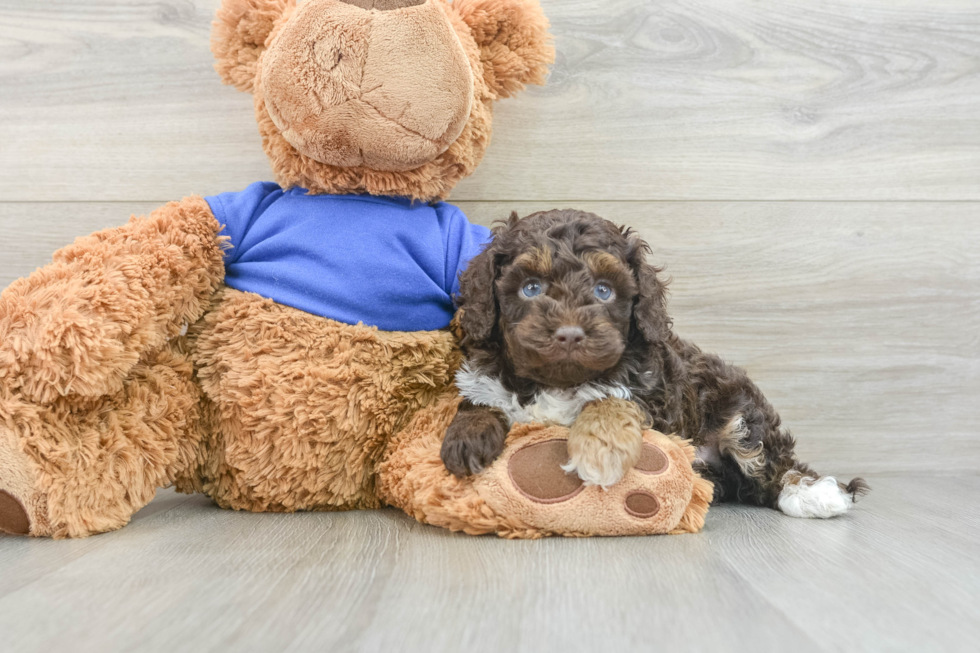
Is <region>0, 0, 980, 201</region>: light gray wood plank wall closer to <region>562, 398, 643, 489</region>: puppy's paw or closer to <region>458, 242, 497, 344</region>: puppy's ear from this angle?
<region>458, 242, 497, 344</region>: puppy's ear

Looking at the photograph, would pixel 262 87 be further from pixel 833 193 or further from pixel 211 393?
pixel 833 193

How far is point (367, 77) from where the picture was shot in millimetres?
1435

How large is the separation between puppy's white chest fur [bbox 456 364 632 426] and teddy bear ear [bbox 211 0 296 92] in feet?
2.72

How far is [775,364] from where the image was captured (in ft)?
6.83

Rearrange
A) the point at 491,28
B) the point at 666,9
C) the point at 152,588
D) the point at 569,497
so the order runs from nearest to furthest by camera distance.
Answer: the point at 152,588, the point at 569,497, the point at 491,28, the point at 666,9

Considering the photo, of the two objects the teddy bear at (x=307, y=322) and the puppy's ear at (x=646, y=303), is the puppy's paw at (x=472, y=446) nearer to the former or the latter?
the teddy bear at (x=307, y=322)

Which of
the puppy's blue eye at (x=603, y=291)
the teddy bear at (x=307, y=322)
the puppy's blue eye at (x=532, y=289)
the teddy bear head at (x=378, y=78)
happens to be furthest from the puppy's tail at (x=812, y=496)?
the teddy bear head at (x=378, y=78)

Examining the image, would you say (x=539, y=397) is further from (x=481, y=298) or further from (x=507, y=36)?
(x=507, y=36)

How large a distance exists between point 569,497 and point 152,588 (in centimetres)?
69

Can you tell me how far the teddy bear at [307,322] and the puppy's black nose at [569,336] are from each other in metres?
0.22

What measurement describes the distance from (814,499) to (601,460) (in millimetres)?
620

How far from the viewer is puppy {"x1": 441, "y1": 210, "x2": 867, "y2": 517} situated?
1.29m

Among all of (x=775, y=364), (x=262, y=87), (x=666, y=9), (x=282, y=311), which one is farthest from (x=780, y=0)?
(x=282, y=311)

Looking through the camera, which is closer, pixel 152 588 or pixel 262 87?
pixel 152 588
